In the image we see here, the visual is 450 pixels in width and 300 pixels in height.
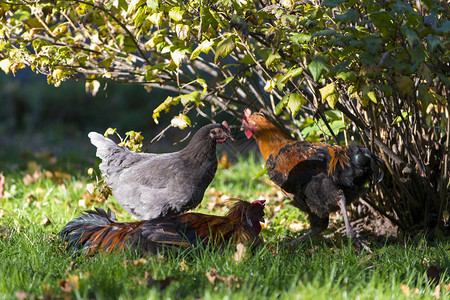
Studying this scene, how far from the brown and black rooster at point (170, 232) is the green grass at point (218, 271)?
0.10m

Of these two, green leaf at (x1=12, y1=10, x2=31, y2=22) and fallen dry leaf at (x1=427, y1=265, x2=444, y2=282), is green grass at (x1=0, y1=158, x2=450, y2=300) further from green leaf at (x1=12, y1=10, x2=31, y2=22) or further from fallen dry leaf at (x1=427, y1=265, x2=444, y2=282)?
green leaf at (x1=12, y1=10, x2=31, y2=22)

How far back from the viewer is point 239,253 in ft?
10.4

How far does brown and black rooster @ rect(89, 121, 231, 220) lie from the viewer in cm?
390

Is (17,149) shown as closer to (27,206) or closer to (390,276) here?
(27,206)

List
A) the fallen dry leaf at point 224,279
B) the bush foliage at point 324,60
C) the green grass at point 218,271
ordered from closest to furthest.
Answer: the green grass at point 218,271 → the fallen dry leaf at point 224,279 → the bush foliage at point 324,60

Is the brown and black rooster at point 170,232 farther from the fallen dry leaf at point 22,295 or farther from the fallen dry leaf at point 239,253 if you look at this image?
the fallen dry leaf at point 22,295

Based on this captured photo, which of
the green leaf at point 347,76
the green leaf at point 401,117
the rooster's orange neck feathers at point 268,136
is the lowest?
the rooster's orange neck feathers at point 268,136

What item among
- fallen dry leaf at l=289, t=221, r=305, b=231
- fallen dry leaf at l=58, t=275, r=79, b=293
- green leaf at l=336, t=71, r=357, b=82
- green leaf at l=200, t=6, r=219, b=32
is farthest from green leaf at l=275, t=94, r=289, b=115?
fallen dry leaf at l=58, t=275, r=79, b=293

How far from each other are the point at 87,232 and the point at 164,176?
69cm

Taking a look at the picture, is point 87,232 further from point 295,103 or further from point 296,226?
point 296,226

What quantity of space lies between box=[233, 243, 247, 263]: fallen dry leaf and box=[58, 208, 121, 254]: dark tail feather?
91cm

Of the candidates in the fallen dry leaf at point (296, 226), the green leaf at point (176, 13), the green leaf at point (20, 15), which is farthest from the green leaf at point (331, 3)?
the green leaf at point (20, 15)

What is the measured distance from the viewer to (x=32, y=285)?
8.79 ft

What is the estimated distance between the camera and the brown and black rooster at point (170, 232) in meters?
3.38
